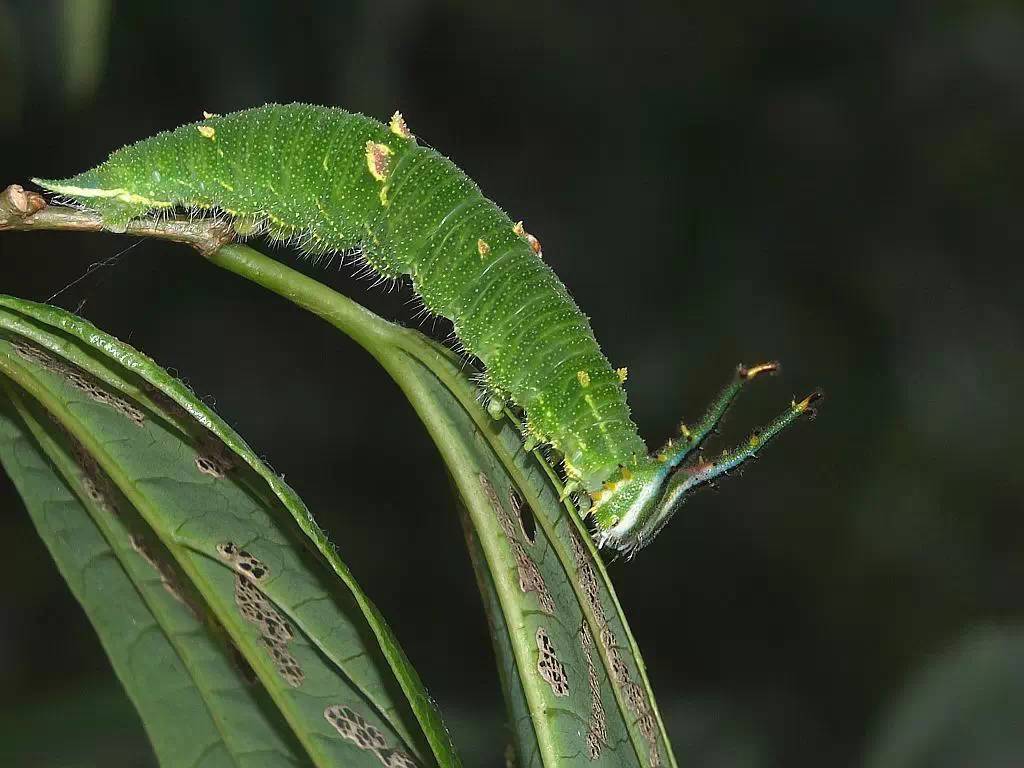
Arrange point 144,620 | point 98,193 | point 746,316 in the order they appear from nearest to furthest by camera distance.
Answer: point 144,620, point 98,193, point 746,316

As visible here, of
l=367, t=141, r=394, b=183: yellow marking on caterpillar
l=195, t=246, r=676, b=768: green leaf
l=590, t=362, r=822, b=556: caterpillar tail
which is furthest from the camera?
l=367, t=141, r=394, b=183: yellow marking on caterpillar

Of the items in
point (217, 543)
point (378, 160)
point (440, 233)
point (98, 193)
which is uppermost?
point (98, 193)

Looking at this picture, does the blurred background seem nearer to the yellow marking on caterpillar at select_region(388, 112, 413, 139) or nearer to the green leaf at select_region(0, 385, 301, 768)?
the yellow marking on caterpillar at select_region(388, 112, 413, 139)

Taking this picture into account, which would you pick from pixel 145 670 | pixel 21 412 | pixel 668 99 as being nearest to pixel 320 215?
pixel 21 412

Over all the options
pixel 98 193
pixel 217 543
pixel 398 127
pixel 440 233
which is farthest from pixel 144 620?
pixel 398 127

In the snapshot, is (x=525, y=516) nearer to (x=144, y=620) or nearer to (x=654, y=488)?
(x=654, y=488)

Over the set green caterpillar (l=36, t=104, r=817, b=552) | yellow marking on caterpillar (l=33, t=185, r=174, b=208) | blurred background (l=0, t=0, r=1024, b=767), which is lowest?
green caterpillar (l=36, t=104, r=817, b=552)

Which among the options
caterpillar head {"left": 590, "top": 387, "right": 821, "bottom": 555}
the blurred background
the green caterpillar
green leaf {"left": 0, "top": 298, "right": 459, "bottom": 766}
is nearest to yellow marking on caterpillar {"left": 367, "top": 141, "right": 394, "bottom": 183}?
the green caterpillar
